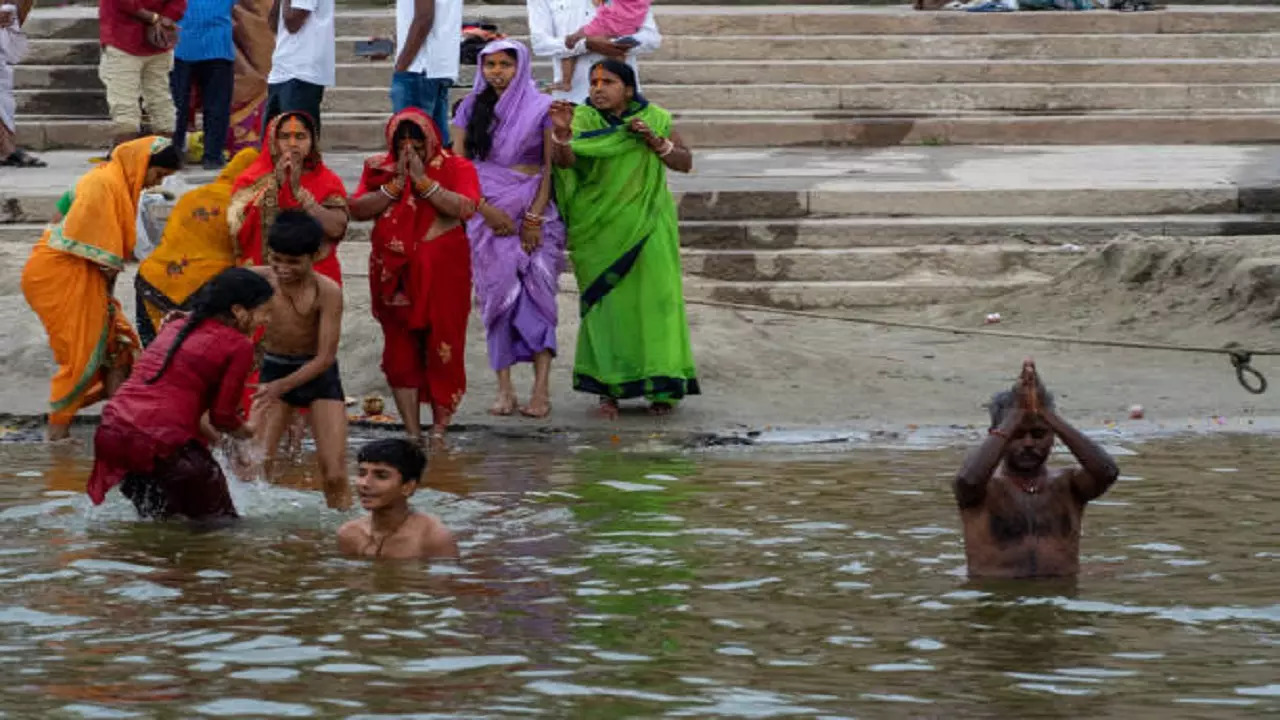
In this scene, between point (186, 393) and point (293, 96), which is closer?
point (186, 393)

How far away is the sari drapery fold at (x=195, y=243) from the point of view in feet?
34.3

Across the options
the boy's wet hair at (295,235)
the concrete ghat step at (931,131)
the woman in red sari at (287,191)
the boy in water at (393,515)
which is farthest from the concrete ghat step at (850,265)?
the boy in water at (393,515)

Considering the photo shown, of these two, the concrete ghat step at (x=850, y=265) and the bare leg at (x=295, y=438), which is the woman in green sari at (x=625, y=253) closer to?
the bare leg at (x=295, y=438)

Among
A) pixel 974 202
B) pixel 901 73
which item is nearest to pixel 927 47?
pixel 901 73

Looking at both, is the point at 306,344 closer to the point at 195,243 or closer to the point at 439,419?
the point at 195,243

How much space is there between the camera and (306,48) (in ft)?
45.1

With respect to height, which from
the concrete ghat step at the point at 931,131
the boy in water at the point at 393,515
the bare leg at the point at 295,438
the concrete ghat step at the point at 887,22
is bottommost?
the bare leg at the point at 295,438

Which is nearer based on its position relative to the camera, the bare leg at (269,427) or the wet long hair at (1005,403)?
the wet long hair at (1005,403)

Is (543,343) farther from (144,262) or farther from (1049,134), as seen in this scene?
(1049,134)

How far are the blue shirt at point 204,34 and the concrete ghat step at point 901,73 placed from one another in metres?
2.73

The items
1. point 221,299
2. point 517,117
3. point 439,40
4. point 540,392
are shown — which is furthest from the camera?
point 439,40

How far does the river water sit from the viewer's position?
646 centimetres

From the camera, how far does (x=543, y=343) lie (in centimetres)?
1125

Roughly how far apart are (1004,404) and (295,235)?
2.95 m
